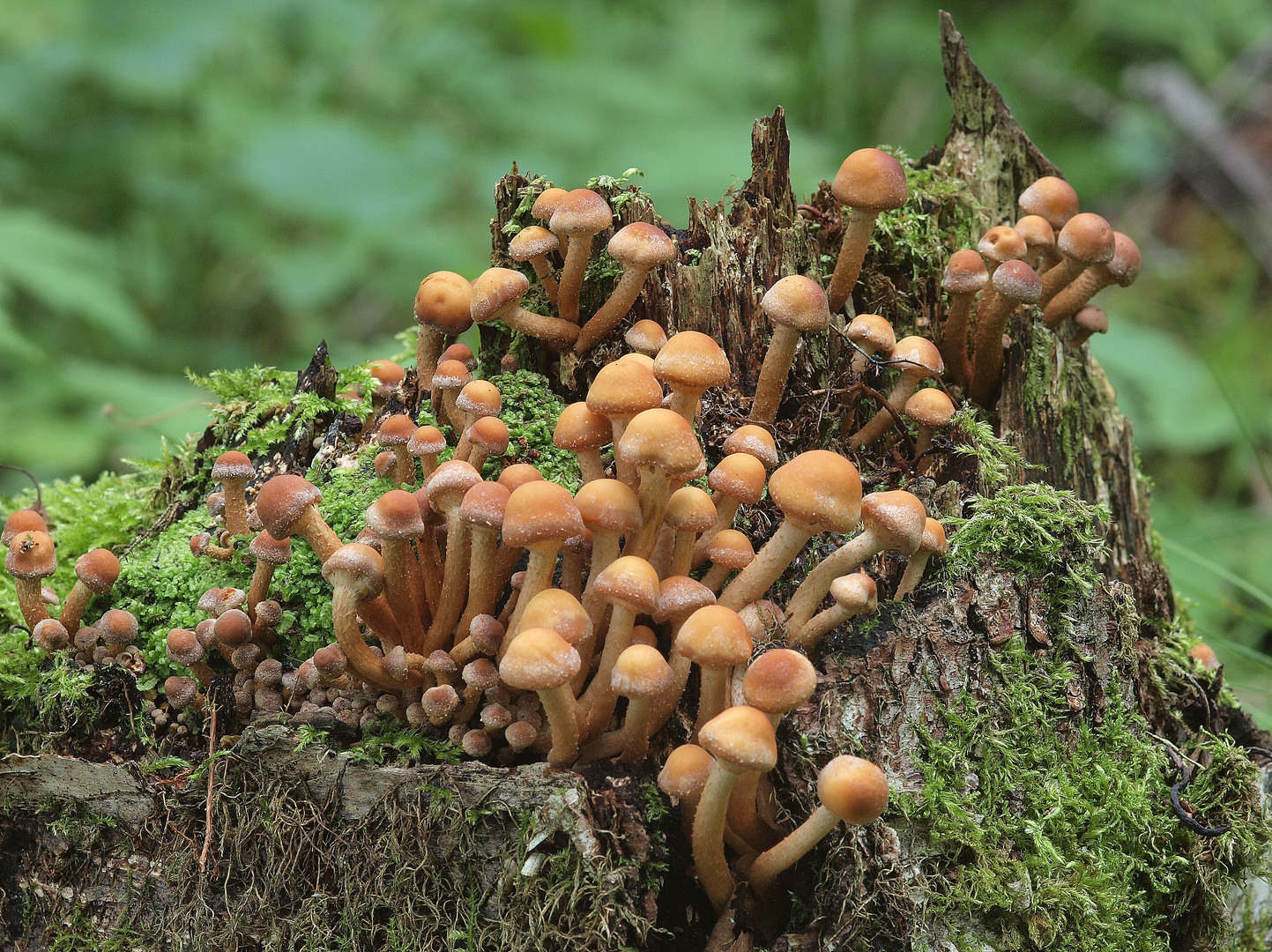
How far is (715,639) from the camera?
191cm

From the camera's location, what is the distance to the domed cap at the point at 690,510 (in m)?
2.15

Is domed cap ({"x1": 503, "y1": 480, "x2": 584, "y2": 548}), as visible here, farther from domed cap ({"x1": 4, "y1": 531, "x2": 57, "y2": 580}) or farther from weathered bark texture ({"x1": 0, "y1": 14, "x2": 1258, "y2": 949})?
domed cap ({"x1": 4, "y1": 531, "x2": 57, "y2": 580})

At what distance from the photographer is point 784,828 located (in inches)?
87.7

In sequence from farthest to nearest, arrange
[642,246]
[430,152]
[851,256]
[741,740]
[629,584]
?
[430,152] < [851,256] < [642,246] < [629,584] < [741,740]

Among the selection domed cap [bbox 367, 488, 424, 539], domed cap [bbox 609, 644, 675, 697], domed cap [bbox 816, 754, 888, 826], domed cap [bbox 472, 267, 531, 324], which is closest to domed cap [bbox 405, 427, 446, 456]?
domed cap [bbox 367, 488, 424, 539]

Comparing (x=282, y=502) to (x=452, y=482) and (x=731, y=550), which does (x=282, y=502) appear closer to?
(x=452, y=482)

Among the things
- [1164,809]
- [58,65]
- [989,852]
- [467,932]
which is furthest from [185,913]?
[58,65]

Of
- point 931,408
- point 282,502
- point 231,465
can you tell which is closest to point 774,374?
point 931,408

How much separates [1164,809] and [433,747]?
208 cm

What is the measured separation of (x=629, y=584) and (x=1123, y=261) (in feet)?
7.22

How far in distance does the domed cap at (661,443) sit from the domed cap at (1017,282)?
4.30 ft

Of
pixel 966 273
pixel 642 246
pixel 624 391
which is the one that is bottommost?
pixel 624 391

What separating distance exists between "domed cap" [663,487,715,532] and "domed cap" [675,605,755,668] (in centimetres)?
27

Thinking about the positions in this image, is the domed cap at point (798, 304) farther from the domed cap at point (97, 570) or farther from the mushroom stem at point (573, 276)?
the domed cap at point (97, 570)
